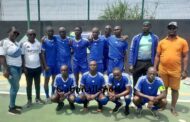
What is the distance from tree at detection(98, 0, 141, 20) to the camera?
11.6 m

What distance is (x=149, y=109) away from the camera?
6.98m

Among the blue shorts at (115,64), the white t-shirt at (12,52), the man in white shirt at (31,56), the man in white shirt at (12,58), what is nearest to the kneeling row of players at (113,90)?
the blue shorts at (115,64)

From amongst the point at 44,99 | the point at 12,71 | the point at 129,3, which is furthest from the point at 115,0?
the point at 12,71

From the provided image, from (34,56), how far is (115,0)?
219 inches

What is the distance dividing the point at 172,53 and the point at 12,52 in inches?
134

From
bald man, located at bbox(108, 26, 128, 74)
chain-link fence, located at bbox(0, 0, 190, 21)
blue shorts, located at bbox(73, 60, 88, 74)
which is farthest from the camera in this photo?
chain-link fence, located at bbox(0, 0, 190, 21)

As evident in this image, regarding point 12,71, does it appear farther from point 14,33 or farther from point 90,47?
point 90,47

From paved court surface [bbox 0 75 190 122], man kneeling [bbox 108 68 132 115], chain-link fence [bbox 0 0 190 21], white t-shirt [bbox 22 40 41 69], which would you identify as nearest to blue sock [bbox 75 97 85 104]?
paved court surface [bbox 0 75 190 122]

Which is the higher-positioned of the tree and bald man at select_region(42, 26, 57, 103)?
the tree

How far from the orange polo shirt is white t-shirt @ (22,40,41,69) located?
2.74m

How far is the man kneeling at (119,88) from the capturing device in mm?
6684

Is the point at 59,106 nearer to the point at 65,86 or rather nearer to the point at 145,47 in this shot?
the point at 65,86

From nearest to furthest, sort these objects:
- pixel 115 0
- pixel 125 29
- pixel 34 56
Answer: pixel 34 56, pixel 125 29, pixel 115 0

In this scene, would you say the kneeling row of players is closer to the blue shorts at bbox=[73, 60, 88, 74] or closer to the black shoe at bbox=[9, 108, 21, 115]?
the blue shorts at bbox=[73, 60, 88, 74]
